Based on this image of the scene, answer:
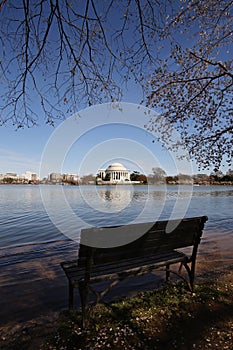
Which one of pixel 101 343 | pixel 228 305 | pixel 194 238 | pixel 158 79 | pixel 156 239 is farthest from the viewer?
pixel 158 79

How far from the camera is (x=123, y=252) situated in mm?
3539

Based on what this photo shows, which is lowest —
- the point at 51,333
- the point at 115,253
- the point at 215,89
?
the point at 51,333

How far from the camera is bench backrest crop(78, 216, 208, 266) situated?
3.03 m

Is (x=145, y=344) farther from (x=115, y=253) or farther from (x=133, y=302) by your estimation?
(x=115, y=253)

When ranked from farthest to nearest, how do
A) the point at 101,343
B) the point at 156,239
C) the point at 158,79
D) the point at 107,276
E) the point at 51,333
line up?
the point at 158,79 < the point at 156,239 < the point at 107,276 < the point at 51,333 < the point at 101,343

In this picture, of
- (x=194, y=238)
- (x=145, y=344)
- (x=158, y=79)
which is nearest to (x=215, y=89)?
(x=158, y=79)

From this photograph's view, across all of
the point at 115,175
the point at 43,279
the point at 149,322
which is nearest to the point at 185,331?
the point at 149,322

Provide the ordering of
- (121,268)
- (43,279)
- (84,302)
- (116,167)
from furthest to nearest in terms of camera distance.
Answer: (116,167) → (43,279) → (121,268) → (84,302)

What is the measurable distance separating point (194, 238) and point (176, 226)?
1.87 ft

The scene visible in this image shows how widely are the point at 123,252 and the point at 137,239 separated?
0.97ft

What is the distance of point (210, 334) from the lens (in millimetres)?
2855

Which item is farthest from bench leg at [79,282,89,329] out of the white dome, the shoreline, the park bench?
the white dome

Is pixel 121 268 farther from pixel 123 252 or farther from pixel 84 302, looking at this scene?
pixel 84 302

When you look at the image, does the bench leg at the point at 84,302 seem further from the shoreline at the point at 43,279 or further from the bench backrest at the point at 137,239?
the shoreline at the point at 43,279
